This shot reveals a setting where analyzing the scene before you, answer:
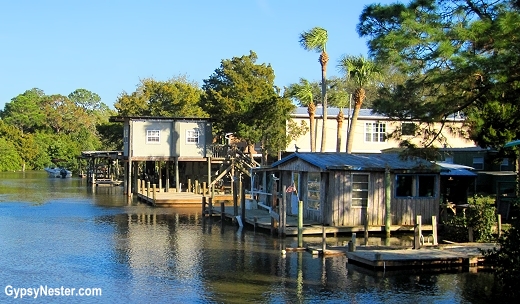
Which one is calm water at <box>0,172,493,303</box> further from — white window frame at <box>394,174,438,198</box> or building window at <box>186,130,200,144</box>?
building window at <box>186,130,200,144</box>

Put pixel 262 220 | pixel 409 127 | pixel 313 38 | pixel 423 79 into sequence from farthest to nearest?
pixel 313 38 < pixel 262 220 < pixel 409 127 < pixel 423 79

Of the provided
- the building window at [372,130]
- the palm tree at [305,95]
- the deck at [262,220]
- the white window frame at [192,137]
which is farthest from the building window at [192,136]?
the building window at [372,130]

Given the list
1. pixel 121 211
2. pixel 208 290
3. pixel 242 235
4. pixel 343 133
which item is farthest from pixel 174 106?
pixel 208 290

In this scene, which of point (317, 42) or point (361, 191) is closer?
point (361, 191)

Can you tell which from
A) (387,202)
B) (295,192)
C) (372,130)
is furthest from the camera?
(372,130)

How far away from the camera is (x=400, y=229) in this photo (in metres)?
27.8

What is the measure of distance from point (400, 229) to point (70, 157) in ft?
327

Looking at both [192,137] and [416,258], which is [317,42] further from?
[416,258]

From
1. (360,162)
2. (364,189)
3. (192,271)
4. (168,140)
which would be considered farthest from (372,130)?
(192,271)

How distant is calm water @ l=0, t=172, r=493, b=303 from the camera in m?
16.5

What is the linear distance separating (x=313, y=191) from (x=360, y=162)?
234 centimetres

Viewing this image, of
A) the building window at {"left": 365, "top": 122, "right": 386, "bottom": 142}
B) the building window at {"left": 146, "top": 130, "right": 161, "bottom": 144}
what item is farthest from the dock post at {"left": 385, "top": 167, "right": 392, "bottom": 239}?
the building window at {"left": 146, "top": 130, "right": 161, "bottom": 144}

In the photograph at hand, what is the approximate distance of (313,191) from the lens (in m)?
28.5

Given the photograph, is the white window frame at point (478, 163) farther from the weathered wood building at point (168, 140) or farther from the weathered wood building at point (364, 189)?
the weathered wood building at point (168, 140)
